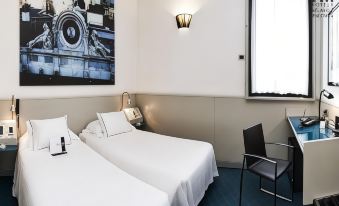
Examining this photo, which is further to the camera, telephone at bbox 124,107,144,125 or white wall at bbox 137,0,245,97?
telephone at bbox 124,107,144,125

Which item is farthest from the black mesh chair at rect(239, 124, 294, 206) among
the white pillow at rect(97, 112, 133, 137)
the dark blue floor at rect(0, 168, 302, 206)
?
the white pillow at rect(97, 112, 133, 137)

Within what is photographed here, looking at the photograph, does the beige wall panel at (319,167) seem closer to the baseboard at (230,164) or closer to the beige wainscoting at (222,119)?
the beige wainscoting at (222,119)

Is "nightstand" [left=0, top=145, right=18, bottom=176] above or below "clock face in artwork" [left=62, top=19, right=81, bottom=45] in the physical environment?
below

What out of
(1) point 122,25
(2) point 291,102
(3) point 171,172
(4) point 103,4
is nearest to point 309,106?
(2) point 291,102

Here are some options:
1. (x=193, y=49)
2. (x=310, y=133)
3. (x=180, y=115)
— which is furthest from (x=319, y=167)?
(x=193, y=49)

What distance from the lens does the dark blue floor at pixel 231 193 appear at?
2.98 metres

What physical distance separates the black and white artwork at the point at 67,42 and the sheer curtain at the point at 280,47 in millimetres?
2498

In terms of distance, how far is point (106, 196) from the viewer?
196 cm

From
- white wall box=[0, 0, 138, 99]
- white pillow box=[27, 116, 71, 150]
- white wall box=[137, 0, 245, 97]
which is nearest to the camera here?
white pillow box=[27, 116, 71, 150]

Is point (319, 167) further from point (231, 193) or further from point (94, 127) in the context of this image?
point (94, 127)

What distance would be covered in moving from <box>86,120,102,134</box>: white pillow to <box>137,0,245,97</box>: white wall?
4.29 ft

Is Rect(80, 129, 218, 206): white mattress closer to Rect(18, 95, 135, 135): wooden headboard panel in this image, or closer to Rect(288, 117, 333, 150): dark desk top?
Rect(18, 95, 135, 135): wooden headboard panel

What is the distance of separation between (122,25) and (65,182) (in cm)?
328

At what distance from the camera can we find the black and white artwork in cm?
345
